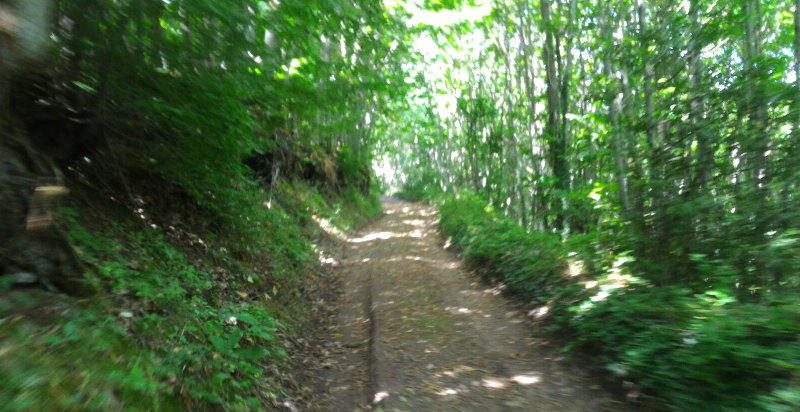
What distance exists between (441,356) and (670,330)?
255cm

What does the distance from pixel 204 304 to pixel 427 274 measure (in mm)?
5245

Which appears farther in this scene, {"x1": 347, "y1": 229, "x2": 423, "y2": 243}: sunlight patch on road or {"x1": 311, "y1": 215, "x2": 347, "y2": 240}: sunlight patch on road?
{"x1": 347, "y1": 229, "x2": 423, "y2": 243}: sunlight patch on road

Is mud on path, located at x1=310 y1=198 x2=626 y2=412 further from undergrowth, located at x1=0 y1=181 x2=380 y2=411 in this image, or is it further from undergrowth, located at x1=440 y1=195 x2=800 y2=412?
undergrowth, located at x1=0 y1=181 x2=380 y2=411

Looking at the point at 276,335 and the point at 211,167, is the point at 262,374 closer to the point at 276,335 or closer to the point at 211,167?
the point at 276,335

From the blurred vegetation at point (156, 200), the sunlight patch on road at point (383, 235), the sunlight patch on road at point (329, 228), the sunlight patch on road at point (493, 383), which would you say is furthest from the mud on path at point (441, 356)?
the sunlight patch on road at point (383, 235)

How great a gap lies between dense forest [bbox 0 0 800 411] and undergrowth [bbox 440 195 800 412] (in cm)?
2

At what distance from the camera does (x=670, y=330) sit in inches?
165

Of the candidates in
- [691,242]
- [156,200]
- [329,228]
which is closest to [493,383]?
[691,242]

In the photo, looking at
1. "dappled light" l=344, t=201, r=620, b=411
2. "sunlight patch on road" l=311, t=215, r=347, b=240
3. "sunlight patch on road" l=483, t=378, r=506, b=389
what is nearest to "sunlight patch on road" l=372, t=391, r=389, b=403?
"dappled light" l=344, t=201, r=620, b=411

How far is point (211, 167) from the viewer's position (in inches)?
261

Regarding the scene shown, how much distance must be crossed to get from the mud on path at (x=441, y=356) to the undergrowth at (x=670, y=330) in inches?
16.5

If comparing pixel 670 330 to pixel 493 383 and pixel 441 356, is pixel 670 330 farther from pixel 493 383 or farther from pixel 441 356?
pixel 441 356

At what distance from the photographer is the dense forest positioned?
337cm

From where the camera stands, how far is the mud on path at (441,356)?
4594 millimetres
